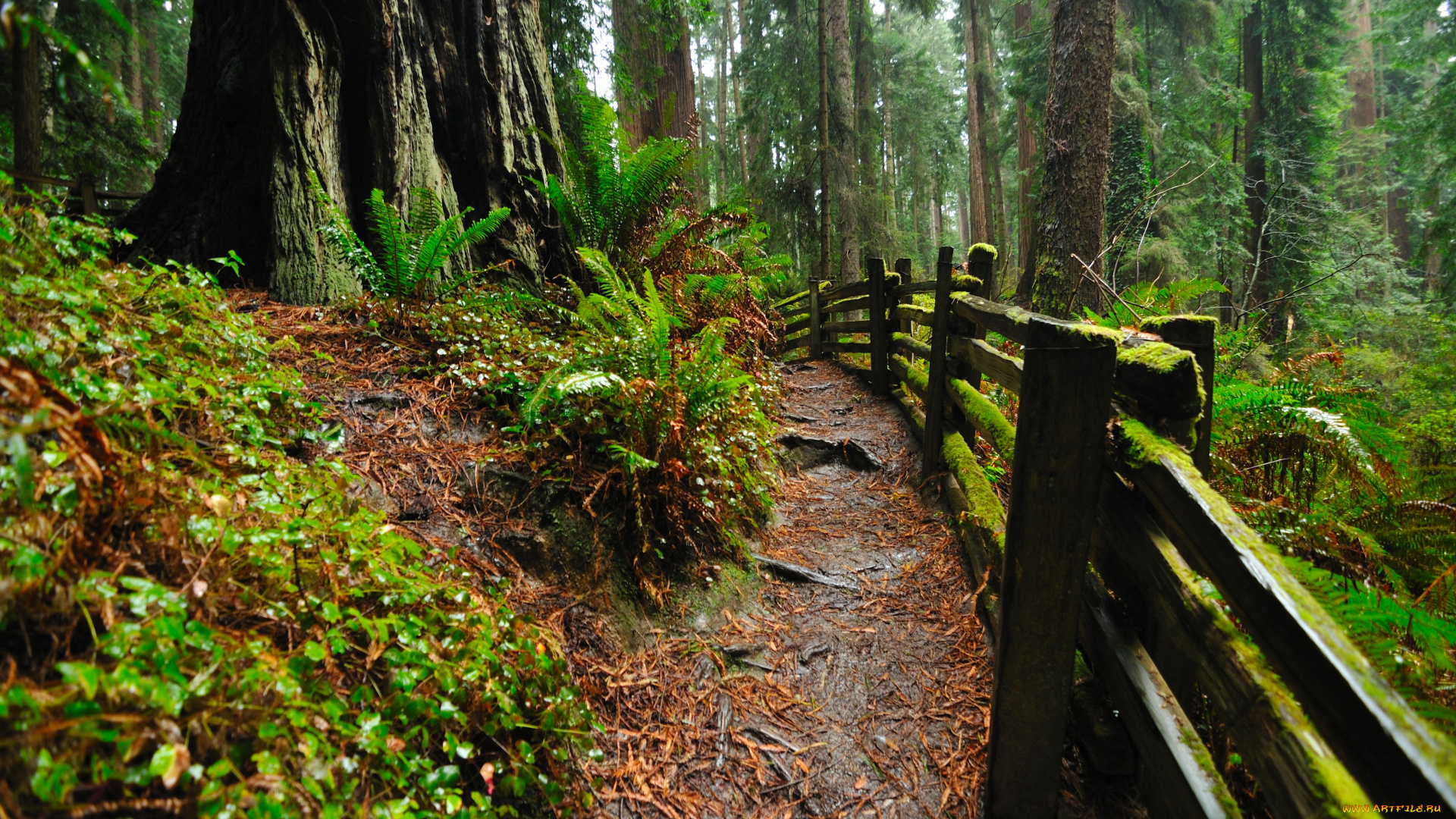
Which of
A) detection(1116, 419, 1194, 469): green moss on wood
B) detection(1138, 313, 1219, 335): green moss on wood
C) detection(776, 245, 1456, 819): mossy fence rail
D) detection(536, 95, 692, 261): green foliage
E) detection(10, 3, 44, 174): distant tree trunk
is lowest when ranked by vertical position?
detection(776, 245, 1456, 819): mossy fence rail

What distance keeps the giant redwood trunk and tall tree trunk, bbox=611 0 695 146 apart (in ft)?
8.24

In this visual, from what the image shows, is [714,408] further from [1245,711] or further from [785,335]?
[785,335]

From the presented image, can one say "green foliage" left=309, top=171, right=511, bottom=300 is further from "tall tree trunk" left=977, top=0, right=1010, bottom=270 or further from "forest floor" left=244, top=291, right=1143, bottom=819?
"tall tree trunk" left=977, top=0, right=1010, bottom=270

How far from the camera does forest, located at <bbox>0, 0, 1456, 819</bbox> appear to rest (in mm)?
1261

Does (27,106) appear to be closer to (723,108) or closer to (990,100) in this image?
(723,108)

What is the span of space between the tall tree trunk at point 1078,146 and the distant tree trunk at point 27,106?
45.7ft

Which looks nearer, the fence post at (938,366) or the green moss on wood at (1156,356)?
the green moss on wood at (1156,356)

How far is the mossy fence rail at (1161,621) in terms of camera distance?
1092mm

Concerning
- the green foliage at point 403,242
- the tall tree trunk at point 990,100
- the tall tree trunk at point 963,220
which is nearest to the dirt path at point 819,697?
the green foliage at point 403,242

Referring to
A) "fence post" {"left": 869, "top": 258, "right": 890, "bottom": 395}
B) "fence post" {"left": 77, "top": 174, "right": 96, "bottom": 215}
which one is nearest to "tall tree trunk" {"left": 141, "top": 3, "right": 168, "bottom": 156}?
"fence post" {"left": 77, "top": 174, "right": 96, "bottom": 215}

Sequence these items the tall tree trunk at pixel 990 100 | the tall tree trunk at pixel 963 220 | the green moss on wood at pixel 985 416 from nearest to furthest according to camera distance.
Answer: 1. the green moss on wood at pixel 985 416
2. the tall tree trunk at pixel 990 100
3. the tall tree trunk at pixel 963 220

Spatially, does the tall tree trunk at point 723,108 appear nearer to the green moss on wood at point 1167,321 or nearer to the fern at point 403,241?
the fern at point 403,241

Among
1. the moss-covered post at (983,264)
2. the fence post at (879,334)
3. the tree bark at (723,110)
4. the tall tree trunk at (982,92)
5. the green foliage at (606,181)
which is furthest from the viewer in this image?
the tree bark at (723,110)

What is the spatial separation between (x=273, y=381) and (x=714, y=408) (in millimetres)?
2227
